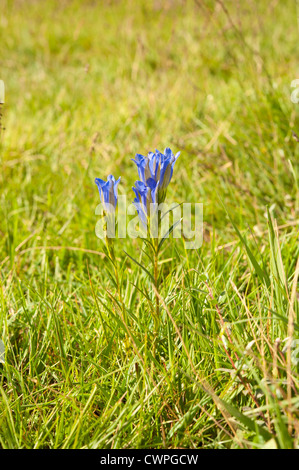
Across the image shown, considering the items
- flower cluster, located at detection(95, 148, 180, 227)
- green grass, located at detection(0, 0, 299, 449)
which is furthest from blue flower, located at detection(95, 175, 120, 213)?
green grass, located at detection(0, 0, 299, 449)

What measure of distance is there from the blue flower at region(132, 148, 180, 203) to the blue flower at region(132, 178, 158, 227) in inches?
0.4

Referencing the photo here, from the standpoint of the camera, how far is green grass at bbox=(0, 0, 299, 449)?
1.03 m

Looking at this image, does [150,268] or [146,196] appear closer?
[146,196]

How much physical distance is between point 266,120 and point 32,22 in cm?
535

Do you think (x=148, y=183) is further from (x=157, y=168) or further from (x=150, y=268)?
(x=150, y=268)

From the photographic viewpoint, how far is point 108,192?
99cm

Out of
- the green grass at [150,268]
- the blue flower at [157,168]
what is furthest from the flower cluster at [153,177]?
the green grass at [150,268]

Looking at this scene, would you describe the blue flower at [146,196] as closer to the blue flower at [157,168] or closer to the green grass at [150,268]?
the blue flower at [157,168]

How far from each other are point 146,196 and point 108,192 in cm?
9

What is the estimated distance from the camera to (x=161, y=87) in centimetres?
374

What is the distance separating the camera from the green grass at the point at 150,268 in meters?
1.03

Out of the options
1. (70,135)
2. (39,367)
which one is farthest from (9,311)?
(70,135)

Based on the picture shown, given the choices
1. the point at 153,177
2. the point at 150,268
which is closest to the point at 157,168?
the point at 153,177

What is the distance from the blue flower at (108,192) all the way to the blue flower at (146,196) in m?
0.05
